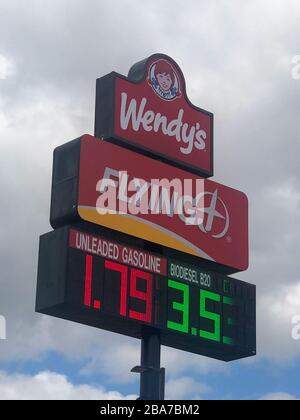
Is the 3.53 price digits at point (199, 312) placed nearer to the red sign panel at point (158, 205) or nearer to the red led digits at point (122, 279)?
the red sign panel at point (158, 205)

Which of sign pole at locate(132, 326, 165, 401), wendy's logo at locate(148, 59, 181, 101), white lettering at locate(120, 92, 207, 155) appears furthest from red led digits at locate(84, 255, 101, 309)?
wendy's logo at locate(148, 59, 181, 101)

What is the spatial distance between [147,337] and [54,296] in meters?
3.48

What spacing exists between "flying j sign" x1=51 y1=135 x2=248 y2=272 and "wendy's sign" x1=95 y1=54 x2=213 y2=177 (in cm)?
72

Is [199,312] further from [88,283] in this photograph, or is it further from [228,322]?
[88,283]

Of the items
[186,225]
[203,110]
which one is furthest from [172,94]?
[186,225]

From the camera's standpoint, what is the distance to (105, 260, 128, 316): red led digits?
102ft

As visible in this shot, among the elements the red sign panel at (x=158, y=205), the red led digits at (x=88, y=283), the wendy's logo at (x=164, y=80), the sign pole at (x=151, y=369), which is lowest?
the sign pole at (x=151, y=369)

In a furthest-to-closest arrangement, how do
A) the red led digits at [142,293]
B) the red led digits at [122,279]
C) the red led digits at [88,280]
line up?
1. the red led digits at [142,293]
2. the red led digits at [122,279]
3. the red led digits at [88,280]

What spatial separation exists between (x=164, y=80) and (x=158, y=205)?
4.43m

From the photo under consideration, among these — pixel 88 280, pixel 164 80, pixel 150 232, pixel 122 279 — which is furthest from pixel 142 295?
pixel 164 80

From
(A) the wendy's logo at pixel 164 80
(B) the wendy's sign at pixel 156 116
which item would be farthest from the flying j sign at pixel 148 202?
(A) the wendy's logo at pixel 164 80

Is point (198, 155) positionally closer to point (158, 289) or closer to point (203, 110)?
point (203, 110)

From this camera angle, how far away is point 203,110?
3703cm

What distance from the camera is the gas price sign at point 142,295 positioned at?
30.6m
